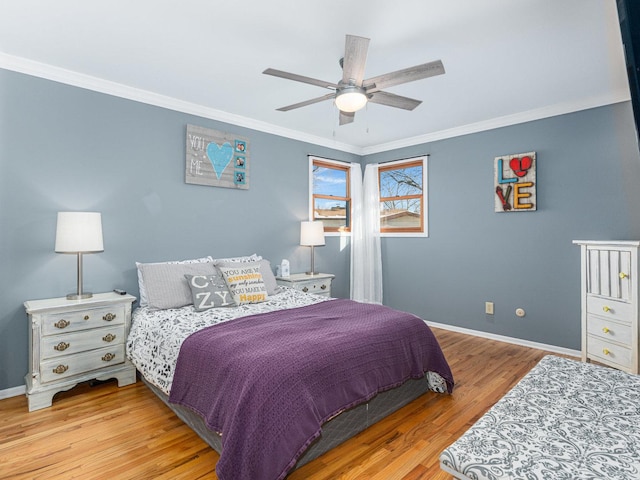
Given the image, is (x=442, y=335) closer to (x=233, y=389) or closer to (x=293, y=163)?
(x=293, y=163)

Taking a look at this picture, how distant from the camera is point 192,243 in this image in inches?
145

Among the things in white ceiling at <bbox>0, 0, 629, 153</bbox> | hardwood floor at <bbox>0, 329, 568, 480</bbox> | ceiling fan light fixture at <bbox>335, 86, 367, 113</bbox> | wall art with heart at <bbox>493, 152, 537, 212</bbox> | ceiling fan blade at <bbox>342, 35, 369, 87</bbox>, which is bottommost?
hardwood floor at <bbox>0, 329, 568, 480</bbox>

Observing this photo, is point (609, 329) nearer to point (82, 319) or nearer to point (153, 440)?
point (153, 440)

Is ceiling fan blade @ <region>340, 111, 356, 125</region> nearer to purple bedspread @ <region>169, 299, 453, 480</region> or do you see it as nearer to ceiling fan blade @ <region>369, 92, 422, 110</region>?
ceiling fan blade @ <region>369, 92, 422, 110</region>

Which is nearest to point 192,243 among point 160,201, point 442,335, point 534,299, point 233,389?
point 160,201

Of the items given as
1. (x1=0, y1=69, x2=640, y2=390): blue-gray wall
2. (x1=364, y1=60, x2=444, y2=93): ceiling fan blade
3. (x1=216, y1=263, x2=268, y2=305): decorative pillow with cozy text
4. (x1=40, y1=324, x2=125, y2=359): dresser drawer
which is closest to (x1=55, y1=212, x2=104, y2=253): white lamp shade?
(x1=0, y1=69, x2=640, y2=390): blue-gray wall

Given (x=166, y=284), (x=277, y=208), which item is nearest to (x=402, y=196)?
(x=277, y=208)

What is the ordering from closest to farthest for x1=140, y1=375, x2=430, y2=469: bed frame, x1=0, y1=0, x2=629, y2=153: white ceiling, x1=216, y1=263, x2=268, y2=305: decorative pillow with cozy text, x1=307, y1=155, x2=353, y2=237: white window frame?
1. x1=140, y1=375, x2=430, y2=469: bed frame
2. x1=0, y1=0, x2=629, y2=153: white ceiling
3. x1=216, y1=263, x2=268, y2=305: decorative pillow with cozy text
4. x1=307, y1=155, x2=353, y2=237: white window frame

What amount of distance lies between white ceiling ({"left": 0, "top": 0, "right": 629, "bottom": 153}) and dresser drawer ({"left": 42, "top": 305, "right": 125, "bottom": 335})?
74.4 inches

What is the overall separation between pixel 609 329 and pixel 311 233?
9.96 ft

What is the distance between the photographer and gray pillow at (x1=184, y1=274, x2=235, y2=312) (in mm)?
2916

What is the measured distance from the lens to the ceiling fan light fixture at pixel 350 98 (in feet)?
7.69

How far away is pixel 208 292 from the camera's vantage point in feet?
9.76

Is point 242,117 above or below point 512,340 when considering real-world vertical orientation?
above
